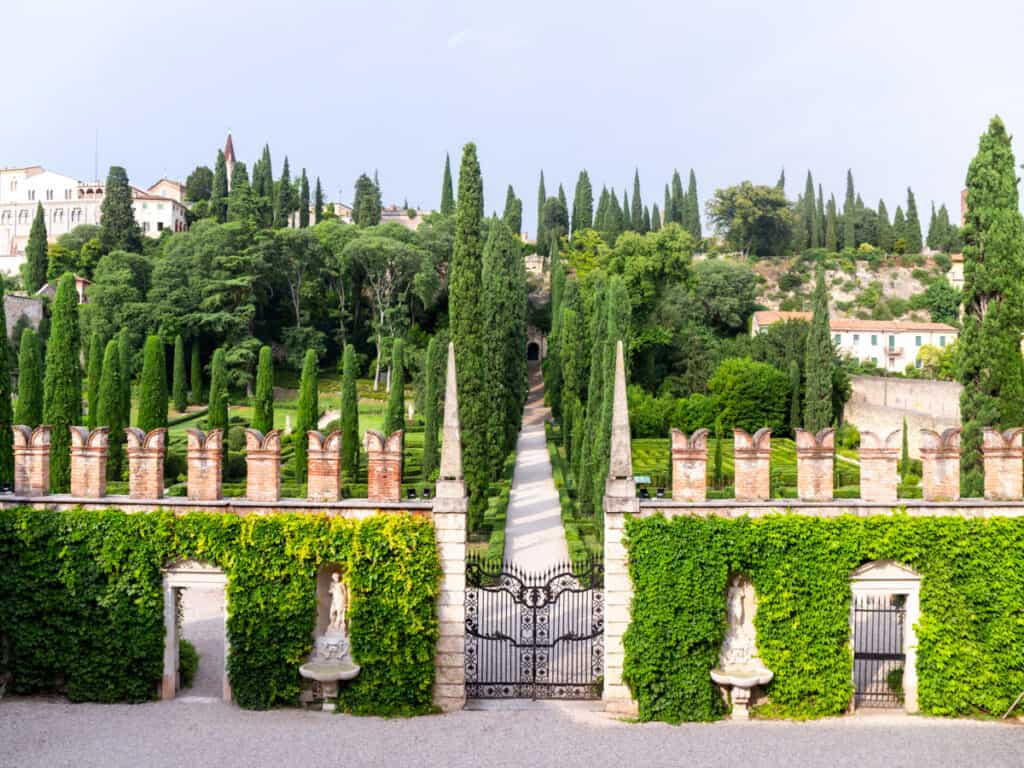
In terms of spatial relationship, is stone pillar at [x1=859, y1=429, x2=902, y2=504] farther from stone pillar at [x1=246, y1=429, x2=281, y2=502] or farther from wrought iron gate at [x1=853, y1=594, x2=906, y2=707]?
stone pillar at [x1=246, y1=429, x2=281, y2=502]

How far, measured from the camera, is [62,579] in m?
13.2

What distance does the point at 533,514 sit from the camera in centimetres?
2898

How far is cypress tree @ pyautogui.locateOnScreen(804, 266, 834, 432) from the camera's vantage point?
139 feet

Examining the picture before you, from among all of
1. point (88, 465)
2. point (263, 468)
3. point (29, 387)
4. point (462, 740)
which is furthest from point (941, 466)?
point (29, 387)

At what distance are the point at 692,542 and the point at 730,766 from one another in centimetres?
309

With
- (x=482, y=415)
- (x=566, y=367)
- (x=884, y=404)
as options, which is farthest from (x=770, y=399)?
(x=482, y=415)

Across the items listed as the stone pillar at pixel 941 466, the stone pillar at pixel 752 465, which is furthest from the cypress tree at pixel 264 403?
the stone pillar at pixel 941 466

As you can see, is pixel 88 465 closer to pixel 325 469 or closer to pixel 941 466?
pixel 325 469

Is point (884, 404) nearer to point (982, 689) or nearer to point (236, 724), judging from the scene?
point (982, 689)

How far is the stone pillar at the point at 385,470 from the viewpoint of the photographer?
43.1 ft

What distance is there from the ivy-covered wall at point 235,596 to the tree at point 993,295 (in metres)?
15.6

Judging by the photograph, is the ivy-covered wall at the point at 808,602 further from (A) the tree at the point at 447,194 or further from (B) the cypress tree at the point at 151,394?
(A) the tree at the point at 447,194

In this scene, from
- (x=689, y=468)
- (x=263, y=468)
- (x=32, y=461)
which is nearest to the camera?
(x=689, y=468)

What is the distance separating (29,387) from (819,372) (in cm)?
3472
